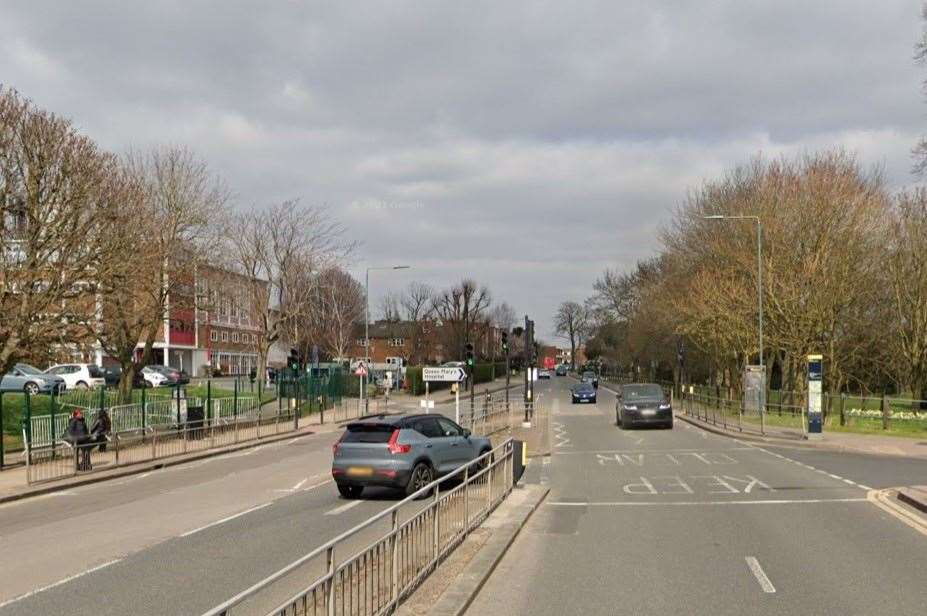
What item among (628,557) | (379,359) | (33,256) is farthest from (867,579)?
(379,359)

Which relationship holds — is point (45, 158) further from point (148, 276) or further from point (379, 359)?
point (379, 359)

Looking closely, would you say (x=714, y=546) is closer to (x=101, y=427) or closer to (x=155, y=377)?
(x=101, y=427)

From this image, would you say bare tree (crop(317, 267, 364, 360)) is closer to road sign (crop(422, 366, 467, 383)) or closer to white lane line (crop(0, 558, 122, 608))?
road sign (crop(422, 366, 467, 383))

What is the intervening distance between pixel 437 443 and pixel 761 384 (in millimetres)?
22599

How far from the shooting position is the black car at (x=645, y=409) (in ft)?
117

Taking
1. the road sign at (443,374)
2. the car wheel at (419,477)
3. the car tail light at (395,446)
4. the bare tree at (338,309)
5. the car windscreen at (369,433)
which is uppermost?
the bare tree at (338,309)

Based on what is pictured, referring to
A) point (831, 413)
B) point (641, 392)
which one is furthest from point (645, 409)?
point (831, 413)

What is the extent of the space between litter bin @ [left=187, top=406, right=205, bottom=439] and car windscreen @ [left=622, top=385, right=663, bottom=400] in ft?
55.1

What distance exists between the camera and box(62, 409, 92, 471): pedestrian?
22531mm

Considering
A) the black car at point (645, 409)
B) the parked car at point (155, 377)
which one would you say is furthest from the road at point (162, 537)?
the parked car at point (155, 377)

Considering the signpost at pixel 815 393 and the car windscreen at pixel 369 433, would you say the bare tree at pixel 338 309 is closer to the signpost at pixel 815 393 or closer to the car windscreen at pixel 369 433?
the signpost at pixel 815 393

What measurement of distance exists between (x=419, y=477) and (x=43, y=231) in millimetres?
16754

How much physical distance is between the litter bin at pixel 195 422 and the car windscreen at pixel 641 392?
55.1 feet

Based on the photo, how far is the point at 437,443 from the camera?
57.8 feet
